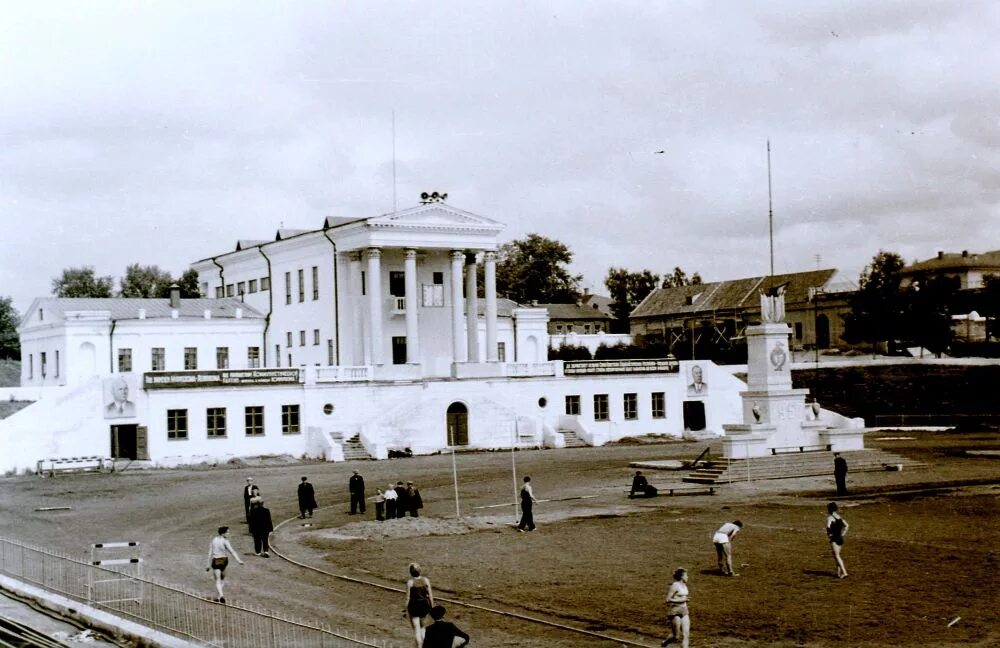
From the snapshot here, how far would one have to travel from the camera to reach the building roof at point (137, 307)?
6481cm

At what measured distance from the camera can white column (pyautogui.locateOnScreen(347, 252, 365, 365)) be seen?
63.4 m

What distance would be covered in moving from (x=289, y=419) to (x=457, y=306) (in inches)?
541

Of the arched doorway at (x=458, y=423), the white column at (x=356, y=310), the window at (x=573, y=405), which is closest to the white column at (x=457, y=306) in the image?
the white column at (x=356, y=310)

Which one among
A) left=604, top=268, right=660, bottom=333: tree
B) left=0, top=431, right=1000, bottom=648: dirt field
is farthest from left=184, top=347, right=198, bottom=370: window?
left=604, top=268, right=660, bottom=333: tree

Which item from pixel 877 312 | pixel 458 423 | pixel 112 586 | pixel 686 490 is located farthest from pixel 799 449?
pixel 877 312

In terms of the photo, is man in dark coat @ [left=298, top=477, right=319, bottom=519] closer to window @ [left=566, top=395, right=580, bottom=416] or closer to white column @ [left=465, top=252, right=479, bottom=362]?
window @ [left=566, top=395, right=580, bottom=416]

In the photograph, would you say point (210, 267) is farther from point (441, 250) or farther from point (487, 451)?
point (487, 451)

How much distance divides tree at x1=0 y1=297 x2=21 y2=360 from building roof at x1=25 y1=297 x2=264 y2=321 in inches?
1023

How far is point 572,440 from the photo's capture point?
59.2m

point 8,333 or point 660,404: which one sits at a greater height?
point 8,333

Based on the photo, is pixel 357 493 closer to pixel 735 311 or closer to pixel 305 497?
pixel 305 497

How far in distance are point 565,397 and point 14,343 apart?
Answer: 5340 cm

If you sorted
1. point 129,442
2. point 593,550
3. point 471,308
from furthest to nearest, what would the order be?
point 471,308, point 129,442, point 593,550

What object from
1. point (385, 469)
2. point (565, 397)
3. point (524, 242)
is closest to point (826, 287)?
point (524, 242)
